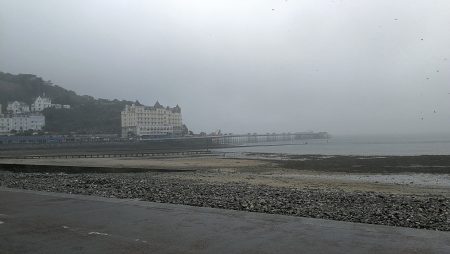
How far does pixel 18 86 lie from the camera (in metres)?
184

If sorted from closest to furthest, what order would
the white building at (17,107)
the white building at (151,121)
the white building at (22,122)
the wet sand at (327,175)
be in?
the wet sand at (327,175) → the white building at (22,122) → the white building at (151,121) → the white building at (17,107)

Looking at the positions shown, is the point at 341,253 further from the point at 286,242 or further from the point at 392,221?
the point at 392,221

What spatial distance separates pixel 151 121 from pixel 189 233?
167 metres

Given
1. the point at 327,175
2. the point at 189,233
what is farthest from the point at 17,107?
the point at 189,233

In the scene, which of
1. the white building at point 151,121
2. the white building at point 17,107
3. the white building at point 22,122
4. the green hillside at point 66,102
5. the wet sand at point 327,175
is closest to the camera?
the wet sand at point 327,175

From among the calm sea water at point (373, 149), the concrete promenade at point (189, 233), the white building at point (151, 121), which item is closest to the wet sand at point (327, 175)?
the concrete promenade at point (189, 233)

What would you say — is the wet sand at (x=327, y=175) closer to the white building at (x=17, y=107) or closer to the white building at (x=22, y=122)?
the white building at (x=22, y=122)

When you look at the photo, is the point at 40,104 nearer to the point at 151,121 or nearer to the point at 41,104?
the point at 41,104

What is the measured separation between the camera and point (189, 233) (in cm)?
647

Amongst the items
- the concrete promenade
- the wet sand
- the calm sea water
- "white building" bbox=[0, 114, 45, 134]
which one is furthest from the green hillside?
the concrete promenade

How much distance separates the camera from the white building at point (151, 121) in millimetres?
156750

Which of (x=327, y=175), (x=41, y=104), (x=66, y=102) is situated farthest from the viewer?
(x=66, y=102)

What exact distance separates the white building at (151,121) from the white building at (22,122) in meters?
29.3

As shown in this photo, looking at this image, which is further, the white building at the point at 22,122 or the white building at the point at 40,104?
the white building at the point at 40,104
